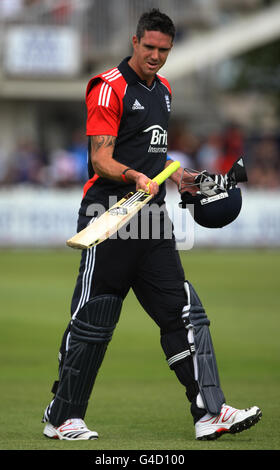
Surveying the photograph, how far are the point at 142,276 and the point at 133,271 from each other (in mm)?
87

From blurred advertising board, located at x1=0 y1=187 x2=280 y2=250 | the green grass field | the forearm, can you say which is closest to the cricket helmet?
the forearm

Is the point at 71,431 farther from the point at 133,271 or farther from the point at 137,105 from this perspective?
the point at 137,105

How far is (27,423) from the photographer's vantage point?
676 cm

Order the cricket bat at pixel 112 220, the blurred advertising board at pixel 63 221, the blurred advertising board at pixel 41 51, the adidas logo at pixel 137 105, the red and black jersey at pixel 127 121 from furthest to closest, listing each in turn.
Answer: the blurred advertising board at pixel 41 51
the blurred advertising board at pixel 63 221
the adidas logo at pixel 137 105
the red and black jersey at pixel 127 121
the cricket bat at pixel 112 220

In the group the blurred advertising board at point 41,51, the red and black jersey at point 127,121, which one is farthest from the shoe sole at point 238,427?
the blurred advertising board at point 41,51

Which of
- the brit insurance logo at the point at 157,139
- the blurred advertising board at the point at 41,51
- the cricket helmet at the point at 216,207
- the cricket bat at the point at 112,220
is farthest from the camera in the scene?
the blurred advertising board at the point at 41,51

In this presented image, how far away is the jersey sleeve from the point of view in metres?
5.99

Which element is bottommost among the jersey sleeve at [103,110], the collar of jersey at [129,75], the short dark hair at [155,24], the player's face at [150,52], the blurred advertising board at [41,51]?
the jersey sleeve at [103,110]

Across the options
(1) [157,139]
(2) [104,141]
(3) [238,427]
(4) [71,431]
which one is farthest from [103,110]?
(3) [238,427]

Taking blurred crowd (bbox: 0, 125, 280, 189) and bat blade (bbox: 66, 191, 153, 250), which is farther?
blurred crowd (bbox: 0, 125, 280, 189)

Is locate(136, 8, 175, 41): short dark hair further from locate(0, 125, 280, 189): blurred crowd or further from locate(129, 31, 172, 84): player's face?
locate(0, 125, 280, 189): blurred crowd

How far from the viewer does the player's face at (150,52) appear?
6.07 m

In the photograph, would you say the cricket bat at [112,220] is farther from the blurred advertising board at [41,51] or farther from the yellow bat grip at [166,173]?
the blurred advertising board at [41,51]

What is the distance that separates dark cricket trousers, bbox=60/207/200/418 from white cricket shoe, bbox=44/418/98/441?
0.42 m
